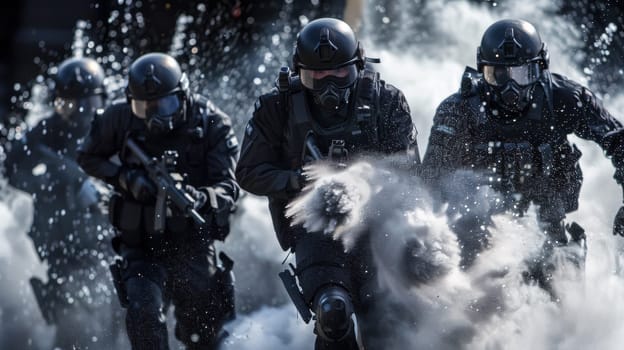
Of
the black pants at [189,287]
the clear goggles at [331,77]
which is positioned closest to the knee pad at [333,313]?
the clear goggles at [331,77]

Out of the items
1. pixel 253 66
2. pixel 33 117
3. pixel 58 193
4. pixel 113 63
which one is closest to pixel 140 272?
pixel 58 193

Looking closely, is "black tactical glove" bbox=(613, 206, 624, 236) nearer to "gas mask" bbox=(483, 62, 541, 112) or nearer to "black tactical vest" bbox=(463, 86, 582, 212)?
"black tactical vest" bbox=(463, 86, 582, 212)

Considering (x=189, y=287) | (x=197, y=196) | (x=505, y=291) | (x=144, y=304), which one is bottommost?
(x=189, y=287)

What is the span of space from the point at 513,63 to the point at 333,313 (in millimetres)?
1858

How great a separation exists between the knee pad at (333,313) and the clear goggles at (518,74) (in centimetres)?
162

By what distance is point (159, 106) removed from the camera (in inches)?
307

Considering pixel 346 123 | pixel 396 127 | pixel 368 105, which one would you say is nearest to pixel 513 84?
pixel 396 127

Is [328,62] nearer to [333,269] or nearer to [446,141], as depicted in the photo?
[446,141]

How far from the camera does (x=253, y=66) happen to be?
13.6 m

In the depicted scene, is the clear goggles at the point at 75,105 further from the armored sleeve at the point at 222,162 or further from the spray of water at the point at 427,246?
the armored sleeve at the point at 222,162

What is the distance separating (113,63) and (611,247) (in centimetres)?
794

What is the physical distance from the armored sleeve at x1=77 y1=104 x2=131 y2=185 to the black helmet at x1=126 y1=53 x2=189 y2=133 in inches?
4.4

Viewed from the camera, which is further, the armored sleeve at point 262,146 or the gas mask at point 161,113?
the gas mask at point 161,113

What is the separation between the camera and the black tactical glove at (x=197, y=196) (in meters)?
7.58
